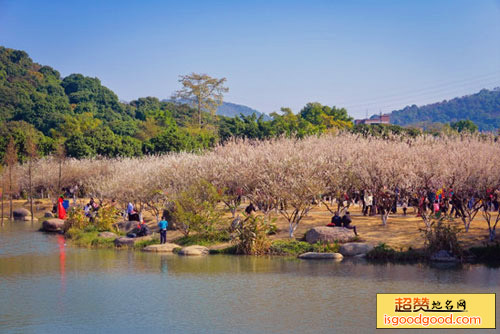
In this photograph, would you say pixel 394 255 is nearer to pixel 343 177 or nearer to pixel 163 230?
pixel 343 177

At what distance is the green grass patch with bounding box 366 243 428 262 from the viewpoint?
3319cm

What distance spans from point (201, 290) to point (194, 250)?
1009 cm

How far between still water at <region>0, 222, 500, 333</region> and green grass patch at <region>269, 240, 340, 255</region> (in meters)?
1.46

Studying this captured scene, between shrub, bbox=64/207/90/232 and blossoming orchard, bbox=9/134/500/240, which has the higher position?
blossoming orchard, bbox=9/134/500/240

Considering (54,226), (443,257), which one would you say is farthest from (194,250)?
(54,226)

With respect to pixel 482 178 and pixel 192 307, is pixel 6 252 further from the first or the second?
pixel 482 178

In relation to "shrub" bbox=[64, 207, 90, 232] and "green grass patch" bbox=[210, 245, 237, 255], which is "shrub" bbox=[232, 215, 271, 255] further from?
"shrub" bbox=[64, 207, 90, 232]

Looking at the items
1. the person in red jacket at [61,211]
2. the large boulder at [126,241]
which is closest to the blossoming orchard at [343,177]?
the large boulder at [126,241]

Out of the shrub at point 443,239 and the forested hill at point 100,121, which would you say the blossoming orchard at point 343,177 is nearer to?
the shrub at point 443,239

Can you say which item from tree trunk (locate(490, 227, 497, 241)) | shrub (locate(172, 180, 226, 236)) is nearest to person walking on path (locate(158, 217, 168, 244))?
shrub (locate(172, 180, 226, 236))

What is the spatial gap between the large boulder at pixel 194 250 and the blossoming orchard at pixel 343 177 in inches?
216

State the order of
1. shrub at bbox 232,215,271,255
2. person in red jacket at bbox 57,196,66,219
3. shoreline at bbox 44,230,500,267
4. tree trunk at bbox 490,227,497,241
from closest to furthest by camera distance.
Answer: shoreline at bbox 44,230,500,267
tree trunk at bbox 490,227,497,241
shrub at bbox 232,215,271,255
person in red jacket at bbox 57,196,66,219

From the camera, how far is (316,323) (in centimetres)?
2153

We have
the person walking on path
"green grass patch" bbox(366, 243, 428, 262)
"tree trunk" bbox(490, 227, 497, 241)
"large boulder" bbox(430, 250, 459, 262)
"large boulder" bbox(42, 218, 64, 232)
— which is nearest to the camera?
"large boulder" bbox(430, 250, 459, 262)
